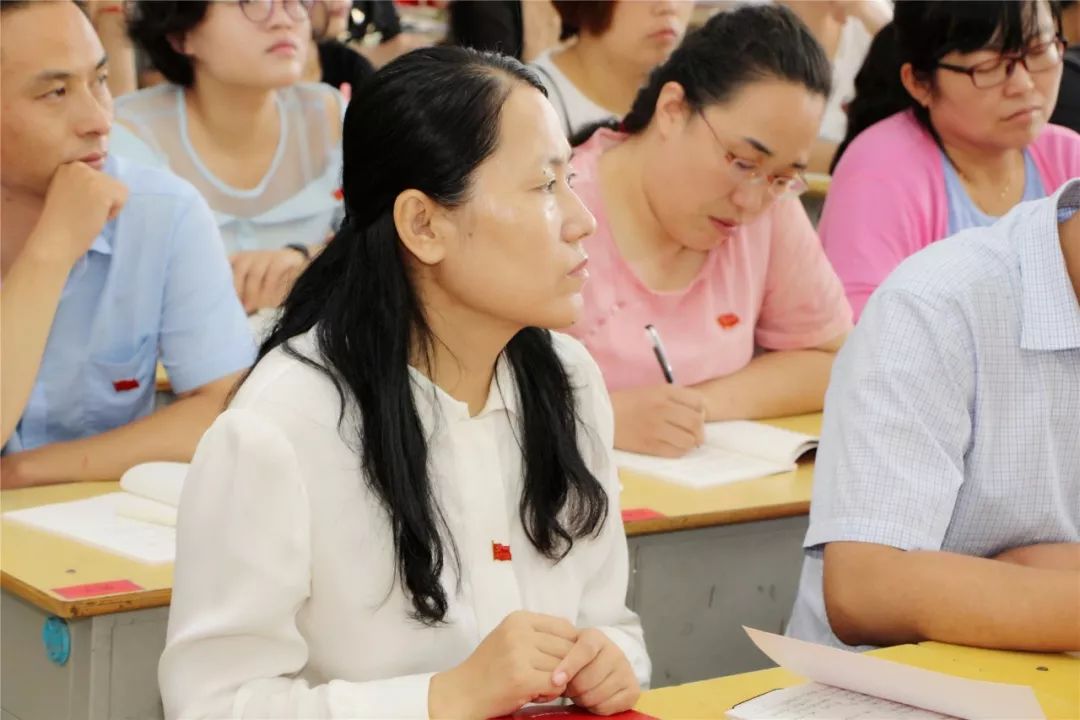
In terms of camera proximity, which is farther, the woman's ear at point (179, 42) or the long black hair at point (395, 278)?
the woman's ear at point (179, 42)

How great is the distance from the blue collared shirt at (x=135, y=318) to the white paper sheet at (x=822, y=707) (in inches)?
51.4

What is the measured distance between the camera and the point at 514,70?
4.71 ft

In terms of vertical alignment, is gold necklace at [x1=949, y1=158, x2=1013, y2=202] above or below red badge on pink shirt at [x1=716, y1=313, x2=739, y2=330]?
above

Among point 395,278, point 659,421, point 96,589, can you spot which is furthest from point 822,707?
point 659,421

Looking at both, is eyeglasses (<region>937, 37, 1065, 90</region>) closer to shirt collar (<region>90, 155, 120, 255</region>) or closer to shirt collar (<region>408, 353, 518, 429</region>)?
shirt collar (<region>90, 155, 120, 255</region>)

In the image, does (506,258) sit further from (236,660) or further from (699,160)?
(699,160)

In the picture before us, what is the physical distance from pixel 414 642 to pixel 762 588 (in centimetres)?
102

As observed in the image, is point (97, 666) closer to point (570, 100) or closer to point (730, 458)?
point (730, 458)

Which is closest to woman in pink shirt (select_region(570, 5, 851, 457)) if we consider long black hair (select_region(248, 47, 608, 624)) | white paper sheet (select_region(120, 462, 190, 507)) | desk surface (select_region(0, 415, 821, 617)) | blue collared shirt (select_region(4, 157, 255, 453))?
desk surface (select_region(0, 415, 821, 617))

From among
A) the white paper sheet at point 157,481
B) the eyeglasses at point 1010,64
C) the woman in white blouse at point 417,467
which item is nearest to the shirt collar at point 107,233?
the white paper sheet at point 157,481

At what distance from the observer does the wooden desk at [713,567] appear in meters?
2.12

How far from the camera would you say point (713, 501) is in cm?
215

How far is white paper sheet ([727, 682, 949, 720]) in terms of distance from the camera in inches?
48.6

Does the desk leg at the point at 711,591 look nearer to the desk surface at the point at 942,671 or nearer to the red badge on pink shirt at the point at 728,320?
the red badge on pink shirt at the point at 728,320
